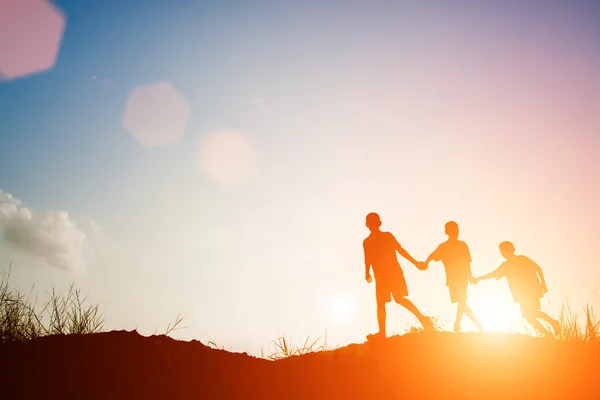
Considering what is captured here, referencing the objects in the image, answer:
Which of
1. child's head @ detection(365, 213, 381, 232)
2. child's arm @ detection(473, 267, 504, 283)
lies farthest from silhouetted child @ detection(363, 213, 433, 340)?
child's arm @ detection(473, 267, 504, 283)

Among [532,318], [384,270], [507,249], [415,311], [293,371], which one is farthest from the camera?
[507,249]

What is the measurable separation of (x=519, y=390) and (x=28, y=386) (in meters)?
6.57

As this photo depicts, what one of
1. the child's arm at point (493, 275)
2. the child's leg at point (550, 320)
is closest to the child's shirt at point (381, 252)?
the child's arm at point (493, 275)

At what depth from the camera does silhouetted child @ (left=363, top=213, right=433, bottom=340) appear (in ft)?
23.8

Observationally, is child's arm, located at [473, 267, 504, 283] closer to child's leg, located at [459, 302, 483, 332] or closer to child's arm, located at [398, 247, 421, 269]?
child's leg, located at [459, 302, 483, 332]

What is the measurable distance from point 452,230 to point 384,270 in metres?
2.39

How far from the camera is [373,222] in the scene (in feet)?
25.5

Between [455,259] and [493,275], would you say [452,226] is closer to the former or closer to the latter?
[455,259]

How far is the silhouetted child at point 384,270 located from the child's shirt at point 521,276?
104 inches

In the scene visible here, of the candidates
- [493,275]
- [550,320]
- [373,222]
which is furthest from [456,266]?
[373,222]

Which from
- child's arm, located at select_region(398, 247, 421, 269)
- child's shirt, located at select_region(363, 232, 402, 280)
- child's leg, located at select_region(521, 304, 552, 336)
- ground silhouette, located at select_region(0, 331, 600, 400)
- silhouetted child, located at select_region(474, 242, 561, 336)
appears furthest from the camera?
silhouetted child, located at select_region(474, 242, 561, 336)

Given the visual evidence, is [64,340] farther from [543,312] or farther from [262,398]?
[543,312]

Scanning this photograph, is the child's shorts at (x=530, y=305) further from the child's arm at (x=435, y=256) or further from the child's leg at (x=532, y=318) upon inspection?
the child's arm at (x=435, y=256)

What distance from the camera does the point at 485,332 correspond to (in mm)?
8141
